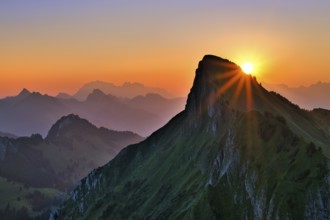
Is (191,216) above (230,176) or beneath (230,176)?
beneath

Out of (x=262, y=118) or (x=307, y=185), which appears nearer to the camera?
(x=307, y=185)

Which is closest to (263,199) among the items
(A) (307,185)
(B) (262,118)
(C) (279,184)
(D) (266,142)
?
(C) (279,184)

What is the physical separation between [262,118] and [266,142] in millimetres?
15463

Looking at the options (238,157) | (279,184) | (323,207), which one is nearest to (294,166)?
(279,184)

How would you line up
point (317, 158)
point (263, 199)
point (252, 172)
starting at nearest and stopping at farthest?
point (317, 158) < point (263, 199) < point (252, 172)

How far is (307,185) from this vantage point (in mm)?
138125

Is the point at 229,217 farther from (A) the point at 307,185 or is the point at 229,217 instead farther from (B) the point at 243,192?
(A) the point at 307,185

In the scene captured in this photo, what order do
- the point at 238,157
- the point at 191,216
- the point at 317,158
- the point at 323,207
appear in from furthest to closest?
the point at 191,216, the point at 238,157, the point at 317,158, the point at 323,207

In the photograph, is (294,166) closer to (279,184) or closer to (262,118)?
(279,184)

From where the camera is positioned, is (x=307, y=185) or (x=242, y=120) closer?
(x=307, y=185)

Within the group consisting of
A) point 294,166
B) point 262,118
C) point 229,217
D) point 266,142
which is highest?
Answer: point 262,118

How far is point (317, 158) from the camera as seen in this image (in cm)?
14150

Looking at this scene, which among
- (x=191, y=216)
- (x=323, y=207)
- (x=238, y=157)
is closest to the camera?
(x=323, y=207)

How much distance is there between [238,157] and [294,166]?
111ft
